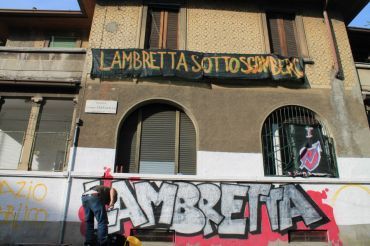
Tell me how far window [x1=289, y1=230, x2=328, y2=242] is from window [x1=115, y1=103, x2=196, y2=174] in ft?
10.1

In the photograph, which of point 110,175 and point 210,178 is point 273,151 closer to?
point 210,178

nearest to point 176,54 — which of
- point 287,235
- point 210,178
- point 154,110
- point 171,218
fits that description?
point 154,110

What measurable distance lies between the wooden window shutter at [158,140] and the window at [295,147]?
8.76 ft

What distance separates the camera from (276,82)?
1005 cm

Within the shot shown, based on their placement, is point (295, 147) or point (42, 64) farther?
point (42, 64)

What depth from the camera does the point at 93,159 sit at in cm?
878

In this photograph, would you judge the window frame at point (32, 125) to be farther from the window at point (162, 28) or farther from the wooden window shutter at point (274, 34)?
the wooden window shutter at point (274, 34)

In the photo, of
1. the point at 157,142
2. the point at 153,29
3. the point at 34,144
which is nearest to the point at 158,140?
the point at 157,142

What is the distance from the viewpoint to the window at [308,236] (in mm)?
8492

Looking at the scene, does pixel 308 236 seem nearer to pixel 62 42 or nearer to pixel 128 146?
pixel 128 146

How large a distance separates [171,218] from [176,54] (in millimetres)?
4826

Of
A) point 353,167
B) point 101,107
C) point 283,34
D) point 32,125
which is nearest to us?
point 353,167

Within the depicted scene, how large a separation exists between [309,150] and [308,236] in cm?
233

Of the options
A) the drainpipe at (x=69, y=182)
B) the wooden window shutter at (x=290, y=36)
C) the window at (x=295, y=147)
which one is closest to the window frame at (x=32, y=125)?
the drainpipe at (x=69, y=182)
